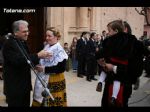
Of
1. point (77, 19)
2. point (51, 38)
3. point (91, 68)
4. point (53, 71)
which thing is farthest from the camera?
point (77, 19)

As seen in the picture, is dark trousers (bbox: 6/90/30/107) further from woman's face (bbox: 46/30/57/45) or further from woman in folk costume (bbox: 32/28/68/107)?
woman's face (bbox: 46/30/57/45)

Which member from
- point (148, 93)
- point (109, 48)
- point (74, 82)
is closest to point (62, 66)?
point (109, 48)

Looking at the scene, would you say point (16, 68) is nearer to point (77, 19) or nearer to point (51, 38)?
point (51, 38)

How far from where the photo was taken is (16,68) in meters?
4.42

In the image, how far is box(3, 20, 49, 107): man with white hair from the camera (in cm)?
434

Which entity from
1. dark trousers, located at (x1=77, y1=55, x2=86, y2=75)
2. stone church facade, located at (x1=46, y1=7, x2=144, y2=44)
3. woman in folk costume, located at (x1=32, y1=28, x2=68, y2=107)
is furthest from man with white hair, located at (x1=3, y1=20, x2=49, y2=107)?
stone church facade, located at (x1=46, y1=7, x2=144, y2=44)

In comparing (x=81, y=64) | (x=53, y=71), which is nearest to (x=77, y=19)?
(x=81, y=64)

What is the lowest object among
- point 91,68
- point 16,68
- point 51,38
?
point 91,68

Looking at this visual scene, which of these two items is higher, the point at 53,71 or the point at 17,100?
the point at 53,71

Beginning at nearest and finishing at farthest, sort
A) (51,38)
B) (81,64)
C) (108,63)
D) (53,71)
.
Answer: (108,63), (53,71), (51,38), (81,64)

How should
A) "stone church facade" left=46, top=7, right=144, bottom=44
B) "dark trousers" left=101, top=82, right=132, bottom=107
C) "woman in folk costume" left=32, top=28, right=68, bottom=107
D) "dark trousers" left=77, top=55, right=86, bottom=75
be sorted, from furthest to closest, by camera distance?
"stone church facade" left=46, top=7, right=144, bottom=44
"dark trousers" left=77, top=55, right=86, bottom=75
"woman in folk costume" left=32, top=28, right=68, bottom=107
"dark trousers" left=101, top=82, right=132, bottom=107

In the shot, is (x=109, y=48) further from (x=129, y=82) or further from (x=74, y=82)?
(x=74, y=82)

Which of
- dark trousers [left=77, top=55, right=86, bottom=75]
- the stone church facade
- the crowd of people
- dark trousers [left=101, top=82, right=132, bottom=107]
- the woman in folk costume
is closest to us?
the crowd of people

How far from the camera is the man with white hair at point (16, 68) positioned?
434 cm
